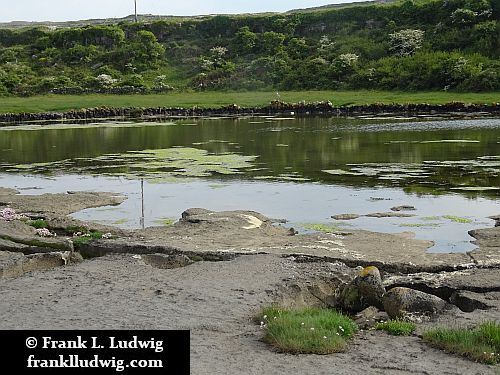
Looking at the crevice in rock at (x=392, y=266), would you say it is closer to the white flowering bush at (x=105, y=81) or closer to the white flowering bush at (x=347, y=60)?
the white flowering bush at (x=347, y=60)

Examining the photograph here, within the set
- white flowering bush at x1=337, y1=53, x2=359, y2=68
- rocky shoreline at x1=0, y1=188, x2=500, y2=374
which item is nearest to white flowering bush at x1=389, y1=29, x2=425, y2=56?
white flowering bush at x1=337, y1=53, x2=359, y2=68

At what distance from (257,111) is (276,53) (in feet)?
85.2

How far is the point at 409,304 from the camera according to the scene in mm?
9484

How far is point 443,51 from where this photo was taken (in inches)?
2827

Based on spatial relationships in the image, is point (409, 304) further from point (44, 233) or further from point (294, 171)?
point (294, 171)

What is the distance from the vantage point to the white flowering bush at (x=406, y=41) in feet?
245

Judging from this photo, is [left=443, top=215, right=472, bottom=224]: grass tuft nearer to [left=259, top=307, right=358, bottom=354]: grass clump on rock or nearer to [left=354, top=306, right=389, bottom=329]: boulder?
[left=354, top=306, right=389, bottom=329]: boulder

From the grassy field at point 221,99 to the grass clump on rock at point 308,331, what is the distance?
50175 millimetres

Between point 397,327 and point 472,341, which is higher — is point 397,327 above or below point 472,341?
below

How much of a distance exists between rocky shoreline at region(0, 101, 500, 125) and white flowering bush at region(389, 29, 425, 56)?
58.8ft

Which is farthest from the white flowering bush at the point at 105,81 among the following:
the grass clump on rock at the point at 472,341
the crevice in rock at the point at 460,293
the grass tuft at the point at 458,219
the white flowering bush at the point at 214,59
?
the grass clump on rock at the point at 472,341

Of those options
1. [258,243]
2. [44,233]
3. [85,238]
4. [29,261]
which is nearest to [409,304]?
[258,243]

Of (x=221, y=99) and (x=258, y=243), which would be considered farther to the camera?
(x=221, y=99)

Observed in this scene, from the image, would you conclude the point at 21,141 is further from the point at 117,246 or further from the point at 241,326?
the point at 241,326
